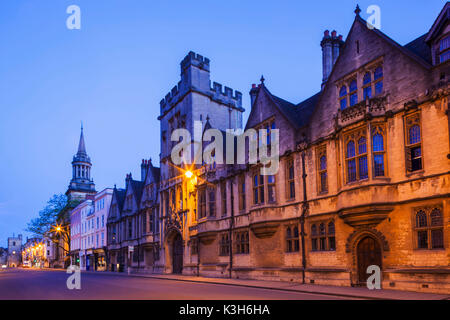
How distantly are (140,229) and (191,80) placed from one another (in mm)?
20947

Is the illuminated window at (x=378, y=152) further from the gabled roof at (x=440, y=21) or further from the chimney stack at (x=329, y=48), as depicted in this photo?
the chimney stack at (x=329, y=48)

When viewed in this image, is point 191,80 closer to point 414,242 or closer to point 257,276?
point 257,276

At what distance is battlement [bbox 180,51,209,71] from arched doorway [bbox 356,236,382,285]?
28.5 m

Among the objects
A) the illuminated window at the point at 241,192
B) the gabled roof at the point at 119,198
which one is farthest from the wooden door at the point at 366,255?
the gabled roof at the point at 119,198

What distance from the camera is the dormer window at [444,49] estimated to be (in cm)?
1802

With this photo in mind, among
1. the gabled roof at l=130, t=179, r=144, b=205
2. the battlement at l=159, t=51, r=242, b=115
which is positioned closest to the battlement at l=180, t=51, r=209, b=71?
the battlement at l=159, t=51, r=242, b=115

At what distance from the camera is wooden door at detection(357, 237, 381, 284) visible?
66.0ft

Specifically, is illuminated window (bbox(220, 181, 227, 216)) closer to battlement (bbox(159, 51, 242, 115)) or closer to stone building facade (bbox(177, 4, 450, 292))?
stone building facade (bbox(177, 4, 450, 292))

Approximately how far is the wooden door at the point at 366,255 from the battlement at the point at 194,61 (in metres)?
28.5

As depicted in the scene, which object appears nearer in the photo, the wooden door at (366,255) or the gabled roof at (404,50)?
the gabled roof at (404,50)

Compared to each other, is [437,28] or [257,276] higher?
[437,28]

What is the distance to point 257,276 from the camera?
28344 millimetres

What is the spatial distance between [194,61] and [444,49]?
94.9 feet
